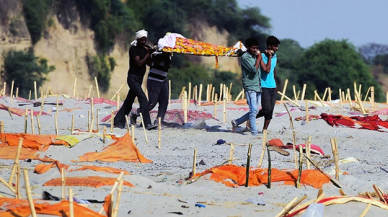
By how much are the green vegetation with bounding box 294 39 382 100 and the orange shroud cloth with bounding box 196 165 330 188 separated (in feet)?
133

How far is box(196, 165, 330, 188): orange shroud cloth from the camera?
7262 mm

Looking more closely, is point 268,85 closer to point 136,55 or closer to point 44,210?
point 136,55

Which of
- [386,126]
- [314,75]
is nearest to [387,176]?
[386,126]

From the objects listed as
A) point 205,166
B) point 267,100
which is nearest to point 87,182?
point 205,166

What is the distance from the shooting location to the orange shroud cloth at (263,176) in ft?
23.8

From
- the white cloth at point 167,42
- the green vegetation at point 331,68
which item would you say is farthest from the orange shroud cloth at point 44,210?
the green vegetation at point 331,68

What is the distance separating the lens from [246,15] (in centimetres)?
5300

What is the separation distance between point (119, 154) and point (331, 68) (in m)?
42.0

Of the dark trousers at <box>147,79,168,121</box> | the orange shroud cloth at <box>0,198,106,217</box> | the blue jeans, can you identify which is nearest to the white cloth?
the dark trousers at <box>147,79,168,121</box>

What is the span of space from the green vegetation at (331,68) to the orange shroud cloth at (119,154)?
128 ft

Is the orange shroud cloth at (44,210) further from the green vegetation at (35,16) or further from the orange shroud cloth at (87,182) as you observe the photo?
the green vegetation at (35,16)

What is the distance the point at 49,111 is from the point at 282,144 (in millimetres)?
5800

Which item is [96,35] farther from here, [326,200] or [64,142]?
[326,200]

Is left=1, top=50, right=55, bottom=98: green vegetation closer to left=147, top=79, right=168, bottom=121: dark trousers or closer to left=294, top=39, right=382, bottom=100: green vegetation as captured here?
left=294, top=39, right=382, bottom=100: green vegetation
